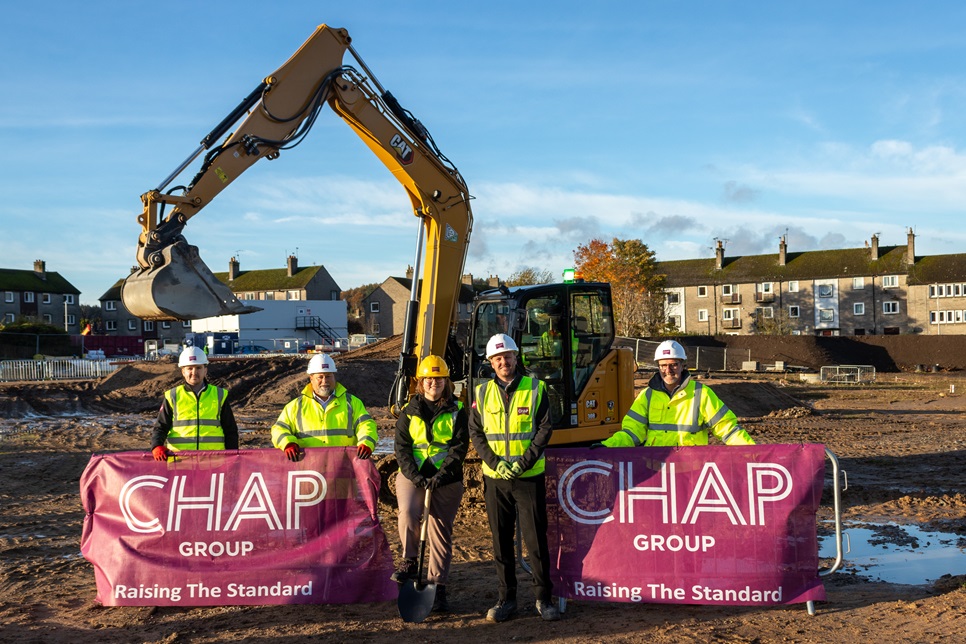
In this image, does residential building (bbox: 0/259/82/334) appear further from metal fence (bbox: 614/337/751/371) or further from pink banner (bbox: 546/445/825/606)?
pink banner (bbox: 546/445/825/606)

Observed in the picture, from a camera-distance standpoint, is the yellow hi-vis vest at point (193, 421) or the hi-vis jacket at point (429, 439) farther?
the yellow hi-vis vest at point (193, 421)

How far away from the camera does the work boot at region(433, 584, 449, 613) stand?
263 inches

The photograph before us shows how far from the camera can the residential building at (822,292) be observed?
209ft

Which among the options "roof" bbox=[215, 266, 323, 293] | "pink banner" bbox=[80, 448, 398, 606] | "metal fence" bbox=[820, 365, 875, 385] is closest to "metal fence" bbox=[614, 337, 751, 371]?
"metal fence" bbox=[820, 365, 875, 385]

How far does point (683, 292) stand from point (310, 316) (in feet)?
105

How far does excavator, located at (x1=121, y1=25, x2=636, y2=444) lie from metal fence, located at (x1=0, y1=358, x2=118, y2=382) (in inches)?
1119

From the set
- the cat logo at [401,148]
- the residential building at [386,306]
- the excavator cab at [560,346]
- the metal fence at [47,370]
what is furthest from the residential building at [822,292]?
the cat logo at [401,148]

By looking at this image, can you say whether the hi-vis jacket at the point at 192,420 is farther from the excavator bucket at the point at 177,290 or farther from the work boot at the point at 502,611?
the work boot at the point at 502,611

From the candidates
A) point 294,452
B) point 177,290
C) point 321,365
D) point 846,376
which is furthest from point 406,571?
point 846,376

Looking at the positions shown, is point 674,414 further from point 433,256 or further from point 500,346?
point 433,256

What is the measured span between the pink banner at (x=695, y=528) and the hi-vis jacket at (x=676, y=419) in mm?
279

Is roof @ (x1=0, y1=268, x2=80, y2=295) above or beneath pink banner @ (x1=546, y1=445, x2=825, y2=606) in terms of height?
above

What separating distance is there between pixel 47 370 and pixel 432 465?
3337 centimetres

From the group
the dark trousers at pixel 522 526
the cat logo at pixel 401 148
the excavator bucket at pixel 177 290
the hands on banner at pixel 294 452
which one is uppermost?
the cat logo at pixel 401 148
